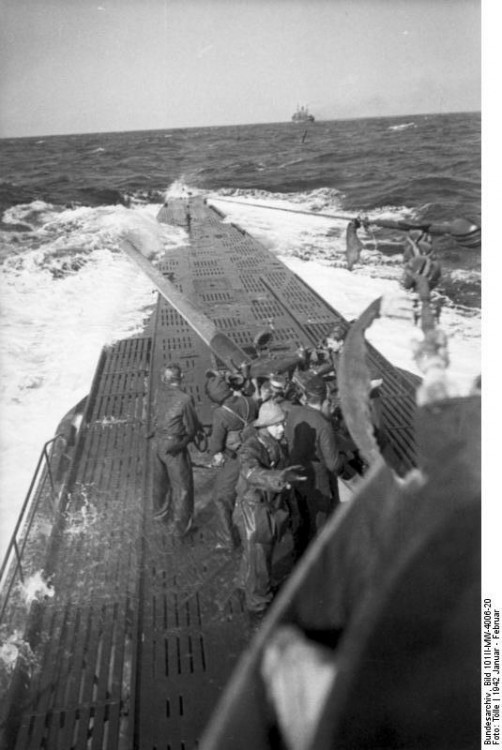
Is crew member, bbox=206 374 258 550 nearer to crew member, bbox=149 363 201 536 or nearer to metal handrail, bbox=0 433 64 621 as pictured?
crew member, bbox=149 363 201 536

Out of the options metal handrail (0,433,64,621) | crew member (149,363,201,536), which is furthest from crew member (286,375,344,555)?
metal handrail (0,433,64,621)

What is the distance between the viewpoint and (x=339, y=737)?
1.37m

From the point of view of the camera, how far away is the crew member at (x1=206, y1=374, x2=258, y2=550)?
12.4 ft

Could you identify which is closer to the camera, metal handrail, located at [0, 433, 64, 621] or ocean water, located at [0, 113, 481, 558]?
metal handrail, located at [0, 433, 64, 621]

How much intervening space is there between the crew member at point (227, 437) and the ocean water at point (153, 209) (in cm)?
113

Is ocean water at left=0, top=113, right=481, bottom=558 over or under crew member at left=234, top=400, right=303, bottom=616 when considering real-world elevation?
over

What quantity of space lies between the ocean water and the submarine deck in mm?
399

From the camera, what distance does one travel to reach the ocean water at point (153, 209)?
12.8 ft

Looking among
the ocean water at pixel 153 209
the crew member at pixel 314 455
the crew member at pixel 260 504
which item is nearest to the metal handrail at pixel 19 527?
the ocean water at pixel 153 209

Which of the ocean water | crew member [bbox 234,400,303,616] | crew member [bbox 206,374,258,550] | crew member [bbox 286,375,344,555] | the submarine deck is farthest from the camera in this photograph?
the ocean water

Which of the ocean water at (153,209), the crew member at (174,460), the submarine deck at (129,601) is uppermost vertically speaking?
the ocean water at (153,209)

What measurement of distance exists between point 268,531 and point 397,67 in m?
3.02

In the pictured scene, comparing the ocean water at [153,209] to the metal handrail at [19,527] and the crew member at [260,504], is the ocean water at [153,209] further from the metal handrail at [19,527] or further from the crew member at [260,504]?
the crew member at [260,504]

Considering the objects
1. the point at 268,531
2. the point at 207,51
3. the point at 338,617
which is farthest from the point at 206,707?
the point at 207,51
